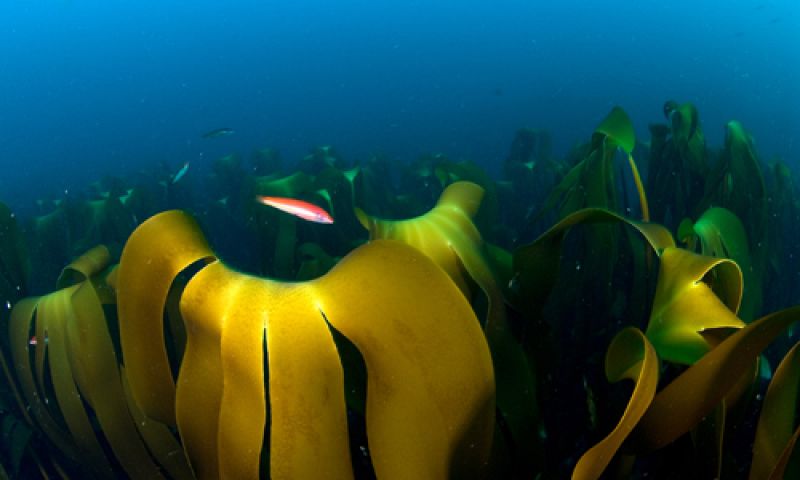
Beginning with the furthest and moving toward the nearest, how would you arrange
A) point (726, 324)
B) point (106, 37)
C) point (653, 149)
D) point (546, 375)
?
point (106, 37)
point (653, 149)
point (546, 375)
point (726, 324)

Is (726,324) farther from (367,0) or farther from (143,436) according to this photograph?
(367,0)

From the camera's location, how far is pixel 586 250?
1.65 meters

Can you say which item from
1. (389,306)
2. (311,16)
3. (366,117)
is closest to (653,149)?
(389,306)

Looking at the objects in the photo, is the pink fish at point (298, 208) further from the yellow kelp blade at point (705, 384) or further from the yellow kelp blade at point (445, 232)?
the yellow kelp blade at point (705, 384)

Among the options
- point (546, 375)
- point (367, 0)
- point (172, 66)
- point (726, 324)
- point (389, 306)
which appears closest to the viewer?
point (389, 306)

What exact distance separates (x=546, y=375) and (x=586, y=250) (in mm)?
649

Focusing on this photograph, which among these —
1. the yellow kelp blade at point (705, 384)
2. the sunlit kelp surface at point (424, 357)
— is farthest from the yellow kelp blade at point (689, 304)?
the yellow kelp blade at point (705, 384)

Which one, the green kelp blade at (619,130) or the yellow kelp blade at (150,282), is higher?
the green kelp blade at (619,130)

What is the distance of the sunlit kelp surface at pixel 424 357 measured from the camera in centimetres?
69

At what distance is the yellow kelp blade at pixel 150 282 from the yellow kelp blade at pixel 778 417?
1.00 m

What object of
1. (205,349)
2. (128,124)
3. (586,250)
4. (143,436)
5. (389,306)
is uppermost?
(389,306)

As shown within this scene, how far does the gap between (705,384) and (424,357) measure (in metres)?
0.41

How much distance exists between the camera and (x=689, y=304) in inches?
34.9

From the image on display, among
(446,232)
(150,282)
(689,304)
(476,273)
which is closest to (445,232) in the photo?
(446,232)
